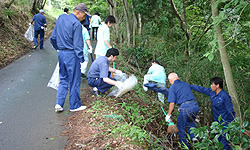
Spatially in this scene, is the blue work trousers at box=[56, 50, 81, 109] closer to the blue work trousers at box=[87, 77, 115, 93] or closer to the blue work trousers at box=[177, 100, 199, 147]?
the blue work trousers at box=[87, 77, 115, 93]

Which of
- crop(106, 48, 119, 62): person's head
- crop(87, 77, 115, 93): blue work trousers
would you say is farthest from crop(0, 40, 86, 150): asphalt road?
crop(106, 48, 119, 62): person's head

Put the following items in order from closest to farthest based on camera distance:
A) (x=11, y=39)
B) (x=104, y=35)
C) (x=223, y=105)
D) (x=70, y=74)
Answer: (x=70, y=74), (x=223, y=105), (x=104, y=35), (x=11, y=39)

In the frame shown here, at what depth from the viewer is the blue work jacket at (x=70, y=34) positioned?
4203mm

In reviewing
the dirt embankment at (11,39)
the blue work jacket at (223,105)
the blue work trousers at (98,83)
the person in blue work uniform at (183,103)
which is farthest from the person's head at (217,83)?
the dirt embankment at (11,39)

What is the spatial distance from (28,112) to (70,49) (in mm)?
1734

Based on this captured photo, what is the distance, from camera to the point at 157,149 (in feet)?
10.9

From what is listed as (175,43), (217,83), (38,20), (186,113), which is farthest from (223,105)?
(38,20)

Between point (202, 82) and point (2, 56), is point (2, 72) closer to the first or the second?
point (2, 56)

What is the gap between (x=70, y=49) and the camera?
14.2ft

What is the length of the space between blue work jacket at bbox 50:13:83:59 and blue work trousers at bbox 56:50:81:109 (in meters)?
0.16

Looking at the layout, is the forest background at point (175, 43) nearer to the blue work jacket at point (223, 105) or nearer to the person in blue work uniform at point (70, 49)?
the blue work jacket at point (223, 105)

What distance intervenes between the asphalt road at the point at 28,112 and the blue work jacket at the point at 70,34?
1505 millimetres

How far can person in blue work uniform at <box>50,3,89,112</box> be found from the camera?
422cm

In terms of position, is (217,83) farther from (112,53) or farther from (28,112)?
(28,112)
